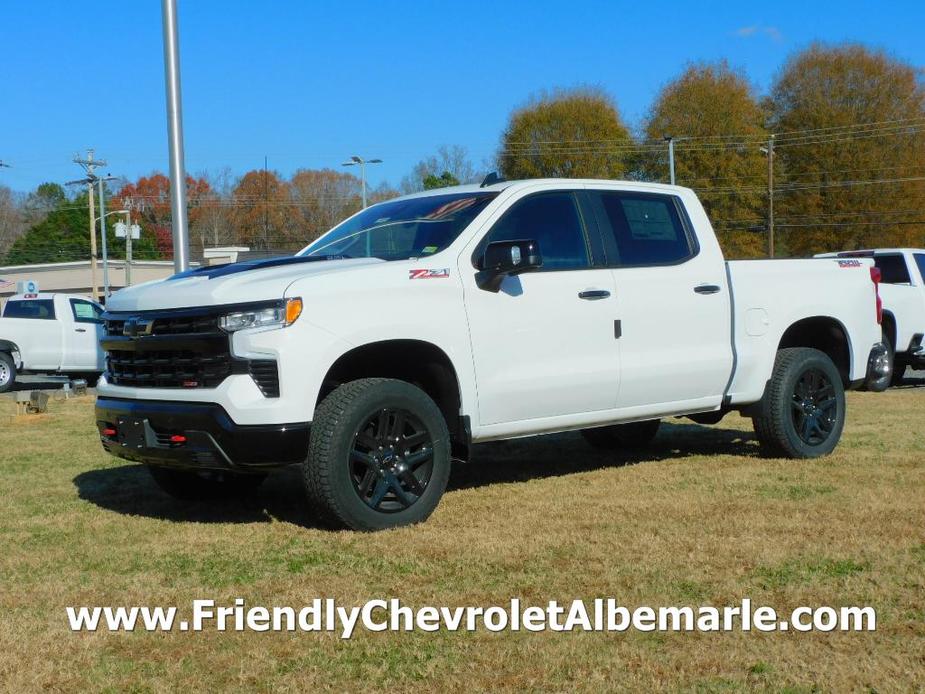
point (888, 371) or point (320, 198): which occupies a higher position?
point (320, 198)

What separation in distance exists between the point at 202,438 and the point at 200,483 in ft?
4.94

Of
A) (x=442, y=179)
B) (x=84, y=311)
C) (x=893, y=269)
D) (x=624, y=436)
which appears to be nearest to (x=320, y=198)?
(x=442, y=179)

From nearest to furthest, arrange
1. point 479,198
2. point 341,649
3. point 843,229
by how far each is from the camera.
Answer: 1. point 341,649
2. point 479,198
3. point 843,229

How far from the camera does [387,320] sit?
6168 millimetres

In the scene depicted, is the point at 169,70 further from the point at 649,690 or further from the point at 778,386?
the point at 649,690

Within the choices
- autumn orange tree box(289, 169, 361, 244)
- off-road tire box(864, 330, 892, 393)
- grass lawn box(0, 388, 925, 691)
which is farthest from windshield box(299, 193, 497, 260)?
autumn orange tree box(289, 169, 361, 244)

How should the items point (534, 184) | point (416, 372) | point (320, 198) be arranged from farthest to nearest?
point (320, 198), point (534, 184), point (416, 372)

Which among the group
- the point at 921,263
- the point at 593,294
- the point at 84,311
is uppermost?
A: the point at 921,263

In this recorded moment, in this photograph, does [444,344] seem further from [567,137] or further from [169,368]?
[567,137]

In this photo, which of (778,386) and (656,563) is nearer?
(656,563)

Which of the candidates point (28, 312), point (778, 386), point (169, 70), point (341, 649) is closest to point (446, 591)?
point (341, 649)

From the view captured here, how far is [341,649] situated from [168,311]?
250cm

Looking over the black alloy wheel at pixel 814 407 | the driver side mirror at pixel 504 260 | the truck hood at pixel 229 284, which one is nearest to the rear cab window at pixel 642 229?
the driver side mirror at pixel 504 260

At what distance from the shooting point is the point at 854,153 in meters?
56.3
